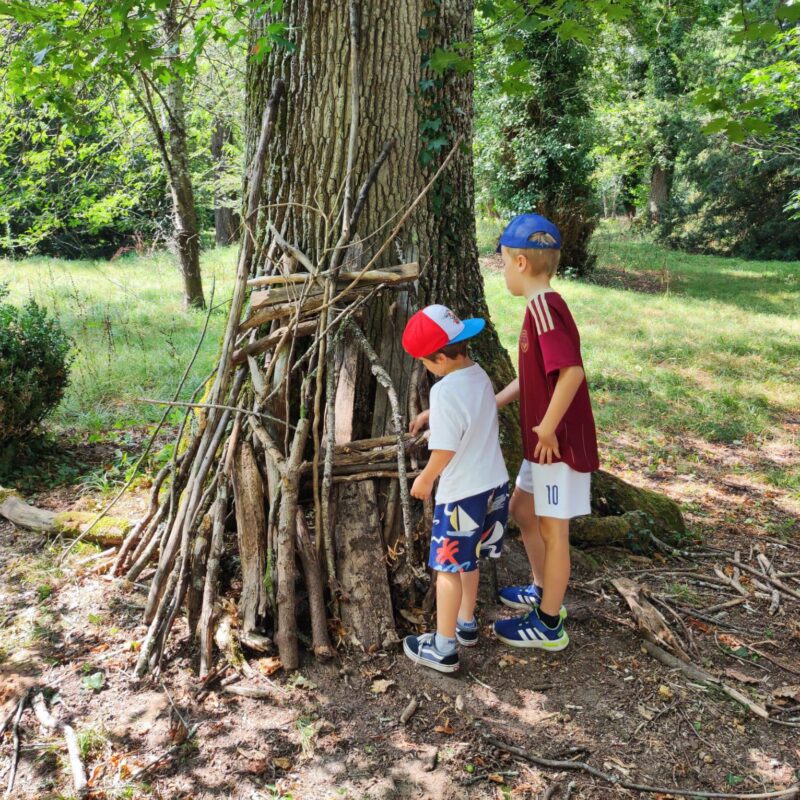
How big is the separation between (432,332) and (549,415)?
1.91 feet

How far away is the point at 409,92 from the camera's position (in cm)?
330

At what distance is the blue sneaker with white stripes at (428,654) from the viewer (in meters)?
2.75

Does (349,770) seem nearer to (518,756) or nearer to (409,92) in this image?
(518,756)

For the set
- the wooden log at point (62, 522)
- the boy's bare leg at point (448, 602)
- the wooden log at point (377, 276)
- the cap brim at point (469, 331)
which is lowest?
the wooden log at point (62, 522)

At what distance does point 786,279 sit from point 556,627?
17.7m

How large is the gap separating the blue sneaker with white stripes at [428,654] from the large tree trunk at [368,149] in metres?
0.41

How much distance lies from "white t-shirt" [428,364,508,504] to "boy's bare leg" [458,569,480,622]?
14.2 inches

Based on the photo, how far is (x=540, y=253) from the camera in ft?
9.01

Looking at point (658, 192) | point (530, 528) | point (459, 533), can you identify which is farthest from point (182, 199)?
point (658, 192)

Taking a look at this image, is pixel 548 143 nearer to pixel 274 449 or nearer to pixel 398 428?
pixel 398 428

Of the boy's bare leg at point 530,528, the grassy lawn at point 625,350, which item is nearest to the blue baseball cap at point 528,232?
the boy's bare leg at point 530,528

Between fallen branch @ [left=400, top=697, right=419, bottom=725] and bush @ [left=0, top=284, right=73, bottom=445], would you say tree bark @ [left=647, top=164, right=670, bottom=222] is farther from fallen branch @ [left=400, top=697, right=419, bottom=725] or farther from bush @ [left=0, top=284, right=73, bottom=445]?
fallen branch @ [left=400, top=697, right=419, bottom=725]

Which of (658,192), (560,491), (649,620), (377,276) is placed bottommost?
(649,620)

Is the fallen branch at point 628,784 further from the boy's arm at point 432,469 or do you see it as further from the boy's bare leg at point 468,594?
the boy's arm at point 432,469
